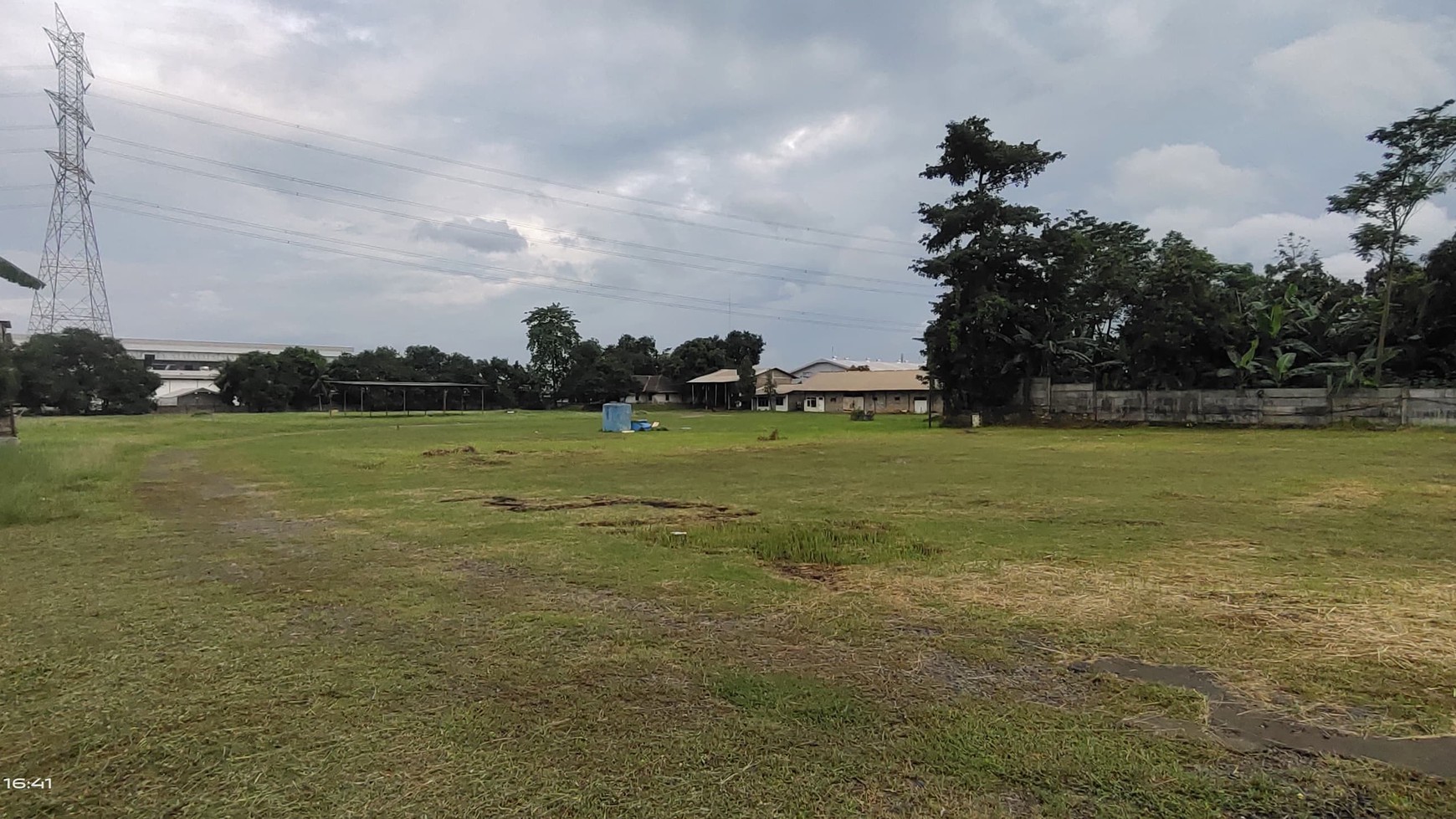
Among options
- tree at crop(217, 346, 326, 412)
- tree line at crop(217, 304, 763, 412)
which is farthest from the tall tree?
tree at crop(217, 346, 326, 412)

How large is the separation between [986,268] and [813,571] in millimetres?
29892

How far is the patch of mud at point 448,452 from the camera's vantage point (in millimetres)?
19962

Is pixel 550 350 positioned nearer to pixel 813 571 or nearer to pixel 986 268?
pixel 986 268

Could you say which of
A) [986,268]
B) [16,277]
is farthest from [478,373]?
[16,277]

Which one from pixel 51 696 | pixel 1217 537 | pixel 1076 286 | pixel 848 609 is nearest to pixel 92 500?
pixel 51 696

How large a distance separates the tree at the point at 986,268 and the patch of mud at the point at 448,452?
68.3 feet

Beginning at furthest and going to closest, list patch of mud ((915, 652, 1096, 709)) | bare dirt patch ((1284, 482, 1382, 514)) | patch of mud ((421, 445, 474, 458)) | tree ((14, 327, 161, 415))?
tree ((14, 327, 161, 415)), patch of mud ((421, 445, 474, 458)), bare dirt patch ((1284, 482, 1382, 514)), patch of mud ((915, 652, 1096, 709))

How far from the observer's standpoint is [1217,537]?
766 centimetres

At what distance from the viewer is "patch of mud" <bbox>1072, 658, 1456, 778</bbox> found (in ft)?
10.1

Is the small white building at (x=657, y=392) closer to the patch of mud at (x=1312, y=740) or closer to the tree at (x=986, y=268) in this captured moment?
the tree at (x=986, y=268)

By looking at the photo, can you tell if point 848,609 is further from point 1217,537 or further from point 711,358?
point 711,358

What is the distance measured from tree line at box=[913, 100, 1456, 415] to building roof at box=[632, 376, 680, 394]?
44.6m

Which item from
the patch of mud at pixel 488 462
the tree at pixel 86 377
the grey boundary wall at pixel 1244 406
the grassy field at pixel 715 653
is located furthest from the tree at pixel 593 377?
the grassy field at pixel 715 653

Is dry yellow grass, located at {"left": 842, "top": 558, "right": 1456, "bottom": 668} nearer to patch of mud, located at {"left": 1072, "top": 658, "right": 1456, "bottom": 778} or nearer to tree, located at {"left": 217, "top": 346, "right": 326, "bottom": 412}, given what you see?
patch of mud, located at {"left": 1072, "top": 658, "right": 1456, "bottom": 778}
